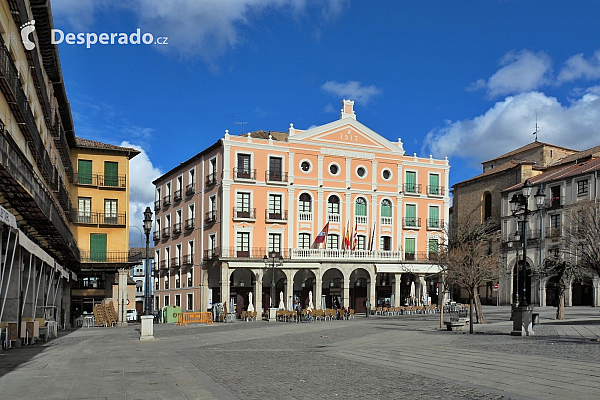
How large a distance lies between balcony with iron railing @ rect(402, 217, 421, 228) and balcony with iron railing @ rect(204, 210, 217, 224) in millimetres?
17327

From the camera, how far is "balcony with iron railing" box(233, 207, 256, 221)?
159 feet

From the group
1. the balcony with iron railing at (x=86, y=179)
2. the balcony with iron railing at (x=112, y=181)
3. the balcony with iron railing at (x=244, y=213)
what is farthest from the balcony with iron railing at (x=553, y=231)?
the balcony with iron railing at (x=86, y=179)

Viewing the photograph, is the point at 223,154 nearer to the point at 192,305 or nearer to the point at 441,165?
the point at 192,305

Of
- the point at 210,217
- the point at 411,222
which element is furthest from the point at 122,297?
the point at 411,222

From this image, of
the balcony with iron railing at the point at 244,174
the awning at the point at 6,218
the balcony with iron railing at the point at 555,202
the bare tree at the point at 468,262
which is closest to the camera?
the awning at the point at 6,218

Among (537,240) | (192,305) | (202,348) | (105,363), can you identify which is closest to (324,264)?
(192,305)

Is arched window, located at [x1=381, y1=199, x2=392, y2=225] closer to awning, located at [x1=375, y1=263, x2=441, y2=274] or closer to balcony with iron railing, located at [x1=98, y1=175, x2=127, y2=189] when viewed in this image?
awning, located at [x1=375, y1=263, x2=441, y2=274]

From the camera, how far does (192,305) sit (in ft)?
174

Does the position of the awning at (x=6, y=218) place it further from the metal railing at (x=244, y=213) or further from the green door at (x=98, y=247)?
the metal railing at (x=244, y=213)

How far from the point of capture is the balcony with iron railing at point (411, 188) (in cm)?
5525

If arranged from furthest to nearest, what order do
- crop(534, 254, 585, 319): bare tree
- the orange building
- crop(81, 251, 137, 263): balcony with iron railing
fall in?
the orange building
crop(81, 251, 137, 263): balcony with iron railing
crop(534, 254, 585, 319): bare tree

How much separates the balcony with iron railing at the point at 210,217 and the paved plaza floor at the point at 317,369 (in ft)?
89.6

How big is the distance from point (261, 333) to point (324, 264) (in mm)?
21761

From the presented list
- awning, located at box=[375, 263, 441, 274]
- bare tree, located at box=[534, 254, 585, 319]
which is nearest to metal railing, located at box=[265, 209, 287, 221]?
awning, located at box=[375, 263, 441, 274]
